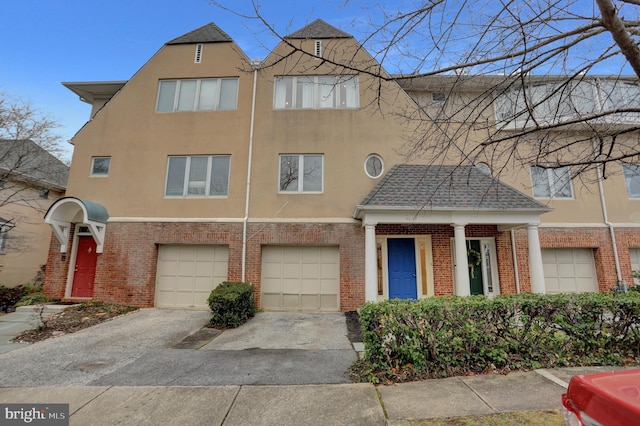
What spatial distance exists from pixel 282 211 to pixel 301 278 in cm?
240

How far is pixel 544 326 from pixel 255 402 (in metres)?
4.56

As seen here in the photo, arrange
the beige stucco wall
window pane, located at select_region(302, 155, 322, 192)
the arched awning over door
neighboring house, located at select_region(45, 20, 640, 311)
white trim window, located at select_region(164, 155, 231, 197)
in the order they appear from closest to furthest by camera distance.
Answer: the arched awning over door < neighboring house, located at select_region(45, 20, 640, 311) < window pane, located at select_region(302, 155, 322, 192) < white trim window, located at select_region(164, 155, 231, 197) < the beige stucco wall

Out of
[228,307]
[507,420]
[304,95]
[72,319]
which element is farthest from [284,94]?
[507,420]

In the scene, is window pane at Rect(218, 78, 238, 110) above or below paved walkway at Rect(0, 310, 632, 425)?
above

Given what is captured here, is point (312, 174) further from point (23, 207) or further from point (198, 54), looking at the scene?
point (23, 207)

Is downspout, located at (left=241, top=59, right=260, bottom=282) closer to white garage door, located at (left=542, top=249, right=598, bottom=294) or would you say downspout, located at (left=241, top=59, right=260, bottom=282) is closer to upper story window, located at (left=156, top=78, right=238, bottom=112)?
upper story window, located at (left=156, top=78, right=238, bottom=112)

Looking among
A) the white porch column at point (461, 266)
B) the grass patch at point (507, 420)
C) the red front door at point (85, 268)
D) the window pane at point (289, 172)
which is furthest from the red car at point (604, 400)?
the red front door at point (85, 268)

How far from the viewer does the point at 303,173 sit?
10.5m

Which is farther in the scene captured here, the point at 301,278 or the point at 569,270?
the point at 569,270

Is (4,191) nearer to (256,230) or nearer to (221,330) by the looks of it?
(256,230)

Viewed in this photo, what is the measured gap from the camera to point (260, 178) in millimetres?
10414

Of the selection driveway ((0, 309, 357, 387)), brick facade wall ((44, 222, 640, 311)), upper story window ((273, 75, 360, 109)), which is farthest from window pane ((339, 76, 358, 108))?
driveway ((0, 309, 357, 387))

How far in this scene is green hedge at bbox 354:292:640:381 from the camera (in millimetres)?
4441

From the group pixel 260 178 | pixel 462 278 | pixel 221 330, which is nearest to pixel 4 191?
pixel 260 178
